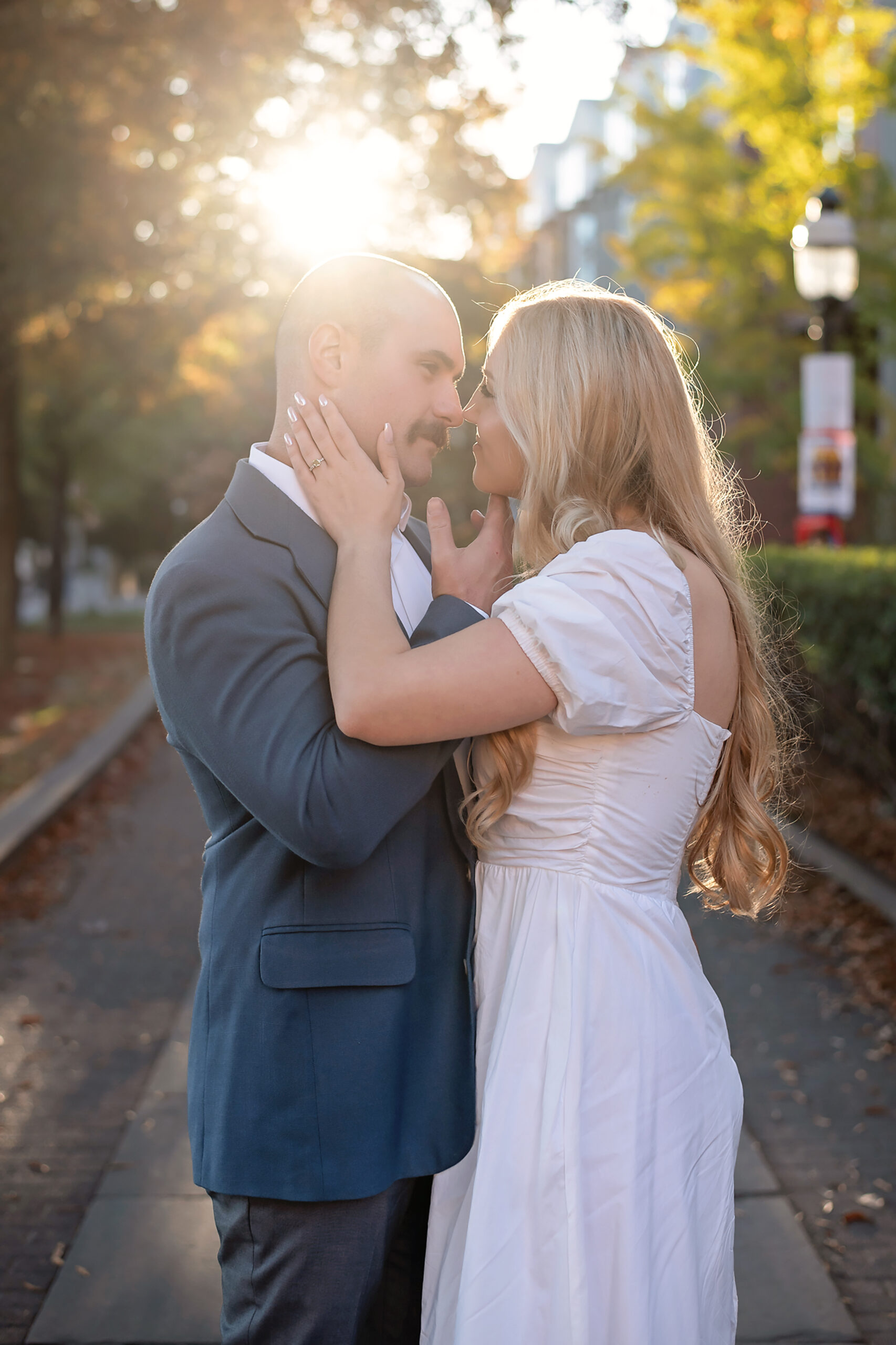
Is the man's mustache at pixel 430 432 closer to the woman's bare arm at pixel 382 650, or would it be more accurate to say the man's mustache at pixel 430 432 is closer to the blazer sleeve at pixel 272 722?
the woman's bare arm at pixel 382 650

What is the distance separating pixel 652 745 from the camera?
2.16 metres

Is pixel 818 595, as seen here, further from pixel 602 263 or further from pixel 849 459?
pixel 602 263

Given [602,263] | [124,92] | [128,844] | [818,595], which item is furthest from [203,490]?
[602,263]

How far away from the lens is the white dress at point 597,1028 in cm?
203

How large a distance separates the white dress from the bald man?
0.35ft

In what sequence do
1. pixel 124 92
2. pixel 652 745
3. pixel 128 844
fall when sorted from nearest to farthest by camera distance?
pixel 652 745 < pixel 128 844 < pixel 124 92

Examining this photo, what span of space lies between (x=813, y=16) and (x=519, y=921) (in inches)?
534

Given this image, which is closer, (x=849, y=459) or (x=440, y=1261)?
(x=440, y=1261)

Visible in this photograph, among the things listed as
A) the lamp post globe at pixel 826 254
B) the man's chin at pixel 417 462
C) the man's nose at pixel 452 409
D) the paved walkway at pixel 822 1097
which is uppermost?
the lamp post globe at pixel 826 254

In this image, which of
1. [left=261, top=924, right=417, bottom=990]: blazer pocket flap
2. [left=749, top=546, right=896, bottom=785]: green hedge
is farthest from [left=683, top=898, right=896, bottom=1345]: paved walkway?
[left=261, top=924, right=417, bottom=990]: blazer pocket flap

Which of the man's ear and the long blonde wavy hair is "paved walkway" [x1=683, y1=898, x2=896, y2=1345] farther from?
the man's ear

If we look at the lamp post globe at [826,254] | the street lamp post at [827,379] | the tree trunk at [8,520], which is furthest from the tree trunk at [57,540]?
the lamp post globe at [826,254]

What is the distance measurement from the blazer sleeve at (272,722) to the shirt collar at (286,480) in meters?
0.19

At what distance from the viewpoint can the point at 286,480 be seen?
2.17 m
